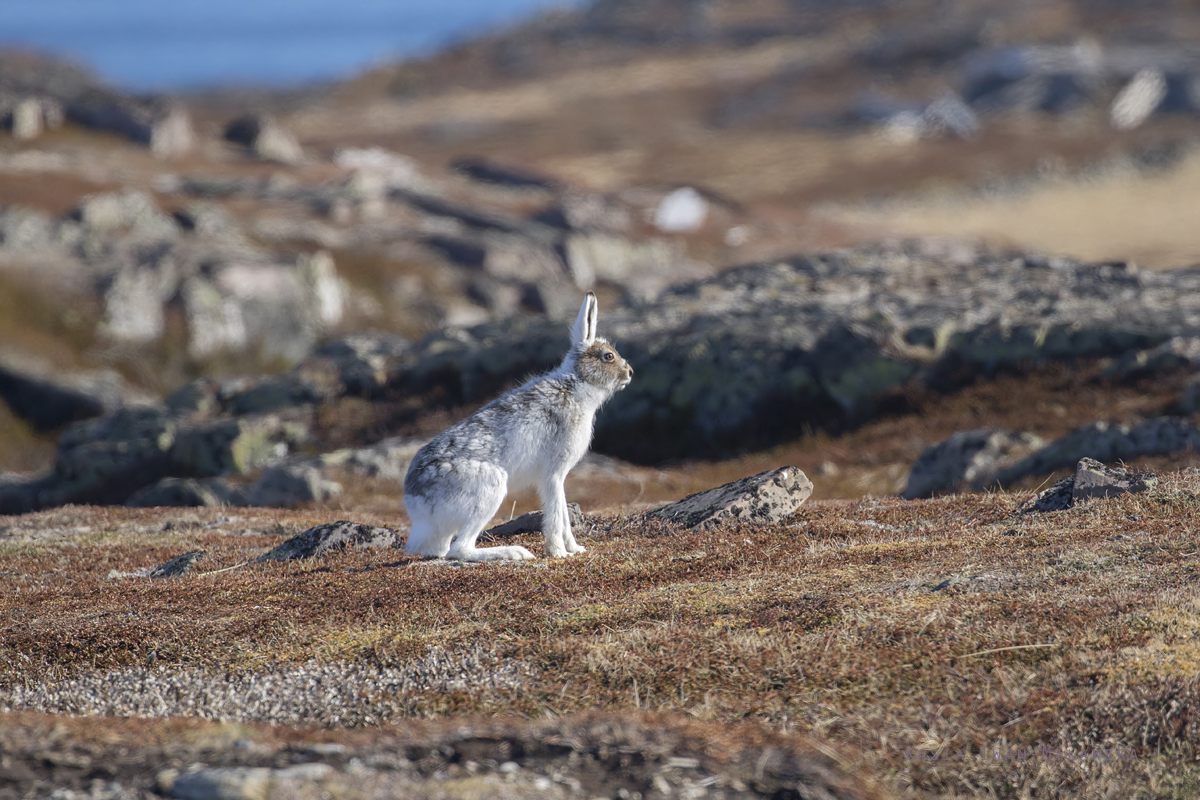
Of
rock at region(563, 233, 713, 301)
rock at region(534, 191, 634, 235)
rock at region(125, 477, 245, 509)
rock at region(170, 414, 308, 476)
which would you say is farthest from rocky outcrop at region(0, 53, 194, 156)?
rock at region(125, 477, 245, 509)

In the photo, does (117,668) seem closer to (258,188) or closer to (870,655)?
(870,655)

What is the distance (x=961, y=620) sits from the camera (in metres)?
10.5

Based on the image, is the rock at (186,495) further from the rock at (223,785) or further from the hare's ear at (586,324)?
the rock at (223,785)

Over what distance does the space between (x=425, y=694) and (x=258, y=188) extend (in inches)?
3038

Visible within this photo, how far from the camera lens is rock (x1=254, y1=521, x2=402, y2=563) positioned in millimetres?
16594

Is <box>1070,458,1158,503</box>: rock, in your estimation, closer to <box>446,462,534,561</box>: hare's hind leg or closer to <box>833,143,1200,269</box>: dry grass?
<box>446,462,534,561</box>: hare's hind leg

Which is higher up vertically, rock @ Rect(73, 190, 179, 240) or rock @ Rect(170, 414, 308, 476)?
rock @ Rect(73, 190, 179, 240)

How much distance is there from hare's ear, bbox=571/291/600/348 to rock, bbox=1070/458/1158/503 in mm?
7389

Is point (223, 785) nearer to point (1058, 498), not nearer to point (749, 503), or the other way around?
point (749, 503)

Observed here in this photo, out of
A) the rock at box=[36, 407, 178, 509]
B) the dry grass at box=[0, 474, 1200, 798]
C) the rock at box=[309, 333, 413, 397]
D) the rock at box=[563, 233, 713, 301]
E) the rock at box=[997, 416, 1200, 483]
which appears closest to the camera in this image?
the dry grass at box=[0, 474, 1200, 798]

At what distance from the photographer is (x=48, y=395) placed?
172ft

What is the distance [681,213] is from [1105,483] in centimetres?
7917

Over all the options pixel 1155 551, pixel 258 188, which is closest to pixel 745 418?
pixel 1155 551

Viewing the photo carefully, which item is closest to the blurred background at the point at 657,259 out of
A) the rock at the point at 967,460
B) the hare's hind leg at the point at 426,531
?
the rock at the point at 967,460
